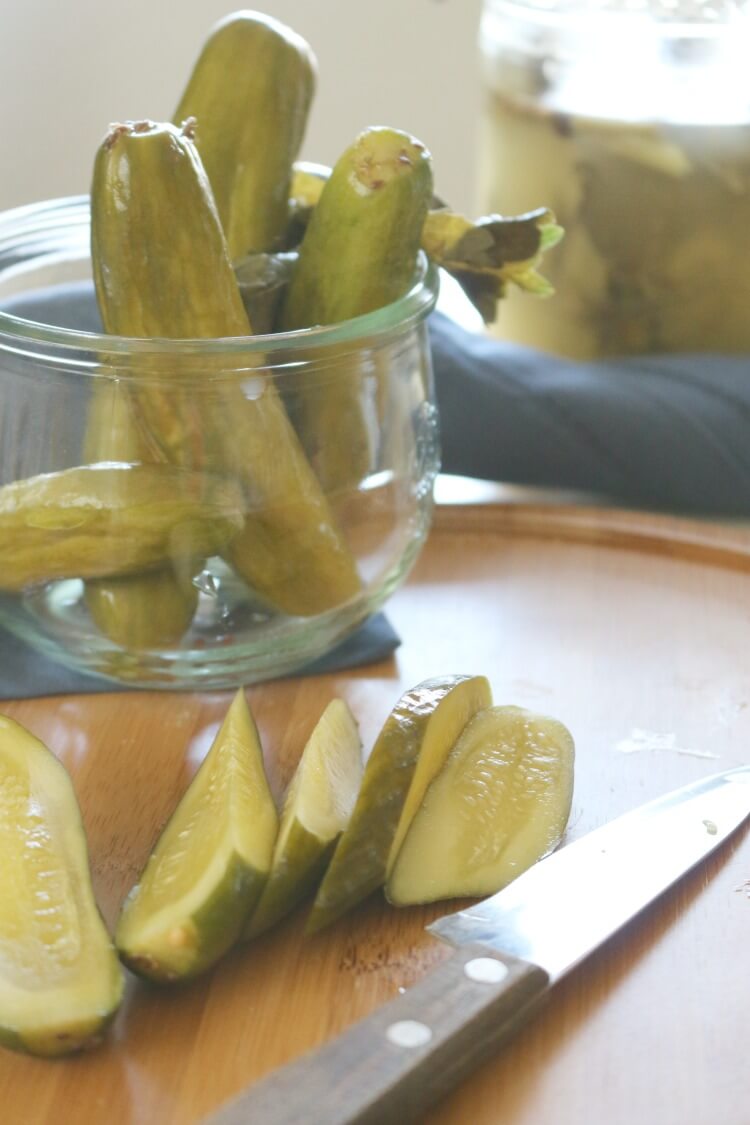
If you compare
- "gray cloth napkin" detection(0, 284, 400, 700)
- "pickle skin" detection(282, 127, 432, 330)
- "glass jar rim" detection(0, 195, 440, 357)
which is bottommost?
"gray cloth napkin" detection(0, 284, 400, 700)

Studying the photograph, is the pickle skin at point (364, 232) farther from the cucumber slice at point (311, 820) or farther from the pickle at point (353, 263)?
the cucumber slice at point (311, 820)

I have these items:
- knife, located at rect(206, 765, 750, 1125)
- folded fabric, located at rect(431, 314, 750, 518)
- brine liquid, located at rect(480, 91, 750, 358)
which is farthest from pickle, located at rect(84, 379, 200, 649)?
brine liquid, located at rect(480, 91, 750, 358)

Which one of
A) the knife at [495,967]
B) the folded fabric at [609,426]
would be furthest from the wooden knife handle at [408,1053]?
the folded fabric at [609,426]

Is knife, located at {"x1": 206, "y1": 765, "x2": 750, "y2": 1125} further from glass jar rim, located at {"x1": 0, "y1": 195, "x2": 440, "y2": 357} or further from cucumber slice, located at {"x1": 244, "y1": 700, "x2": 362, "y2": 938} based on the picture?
glass jar rim, located at {"x1": 0, "y1": 195, "x2": 440, "y2": 357}

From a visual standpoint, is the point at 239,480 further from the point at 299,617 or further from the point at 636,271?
the point at 636,271

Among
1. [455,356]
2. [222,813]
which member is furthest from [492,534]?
[222,813]

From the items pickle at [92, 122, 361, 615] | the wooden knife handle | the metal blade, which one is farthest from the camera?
pickle at [92, 122, 361, 615]
